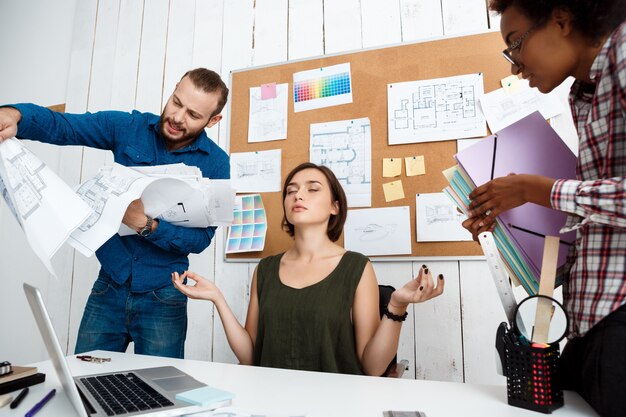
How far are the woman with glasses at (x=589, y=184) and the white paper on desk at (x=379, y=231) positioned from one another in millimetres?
970

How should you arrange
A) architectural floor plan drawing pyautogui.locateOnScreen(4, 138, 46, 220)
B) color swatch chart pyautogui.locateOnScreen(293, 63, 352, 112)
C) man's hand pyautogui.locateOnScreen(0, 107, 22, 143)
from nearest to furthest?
1. architectural floor plan drawing pyautogui.locateOnScreen(4, 138, 46, 220)
2. man's hand pyautogui.locateOnScreen(0, 107, 22, 143)
3. color swatch chart pyautogui.locateOnScreen(293, 63, 352, 112)

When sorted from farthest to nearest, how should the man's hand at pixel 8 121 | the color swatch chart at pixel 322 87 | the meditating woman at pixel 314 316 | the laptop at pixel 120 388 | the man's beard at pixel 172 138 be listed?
1. the color swatch chart at pixel 322 87
2. the man's beard at pixel 172 138
3. the meditating woman at pixel 314 316
4. the man's hand at pixel 8 121
5. the laptop at pixel 120 388

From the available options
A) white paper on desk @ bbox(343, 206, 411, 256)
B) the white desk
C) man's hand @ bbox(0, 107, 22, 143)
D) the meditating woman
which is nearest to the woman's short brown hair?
the meditating woman

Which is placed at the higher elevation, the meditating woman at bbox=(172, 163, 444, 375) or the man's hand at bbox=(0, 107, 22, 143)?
the man's hand at bbox=(0, 107, 22, 143)

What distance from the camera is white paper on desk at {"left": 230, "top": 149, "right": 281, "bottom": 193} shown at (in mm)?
2082

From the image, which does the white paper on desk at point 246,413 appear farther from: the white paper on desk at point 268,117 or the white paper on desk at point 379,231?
the white paper on desk at point 268,117

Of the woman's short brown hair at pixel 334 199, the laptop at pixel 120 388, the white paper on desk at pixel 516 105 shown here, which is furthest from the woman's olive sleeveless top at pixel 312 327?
the white paper on desk at pixel 516 105

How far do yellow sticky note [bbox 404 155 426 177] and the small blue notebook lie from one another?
131 centimetres

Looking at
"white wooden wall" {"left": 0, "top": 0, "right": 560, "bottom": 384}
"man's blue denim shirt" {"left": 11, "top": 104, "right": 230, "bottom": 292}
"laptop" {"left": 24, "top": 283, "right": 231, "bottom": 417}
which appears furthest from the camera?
"white wooden wall" {"left": 0, "top": 0, "right": 560, "bottom": 384}

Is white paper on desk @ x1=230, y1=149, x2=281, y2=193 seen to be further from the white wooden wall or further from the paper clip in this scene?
the paper clip

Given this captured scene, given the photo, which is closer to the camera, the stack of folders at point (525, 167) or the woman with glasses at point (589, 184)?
the woman with glasses at point (589, 184)

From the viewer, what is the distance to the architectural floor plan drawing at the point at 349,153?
1.92 meters

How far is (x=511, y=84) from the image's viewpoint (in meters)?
1.77

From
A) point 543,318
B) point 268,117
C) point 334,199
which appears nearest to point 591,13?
point 543,318
